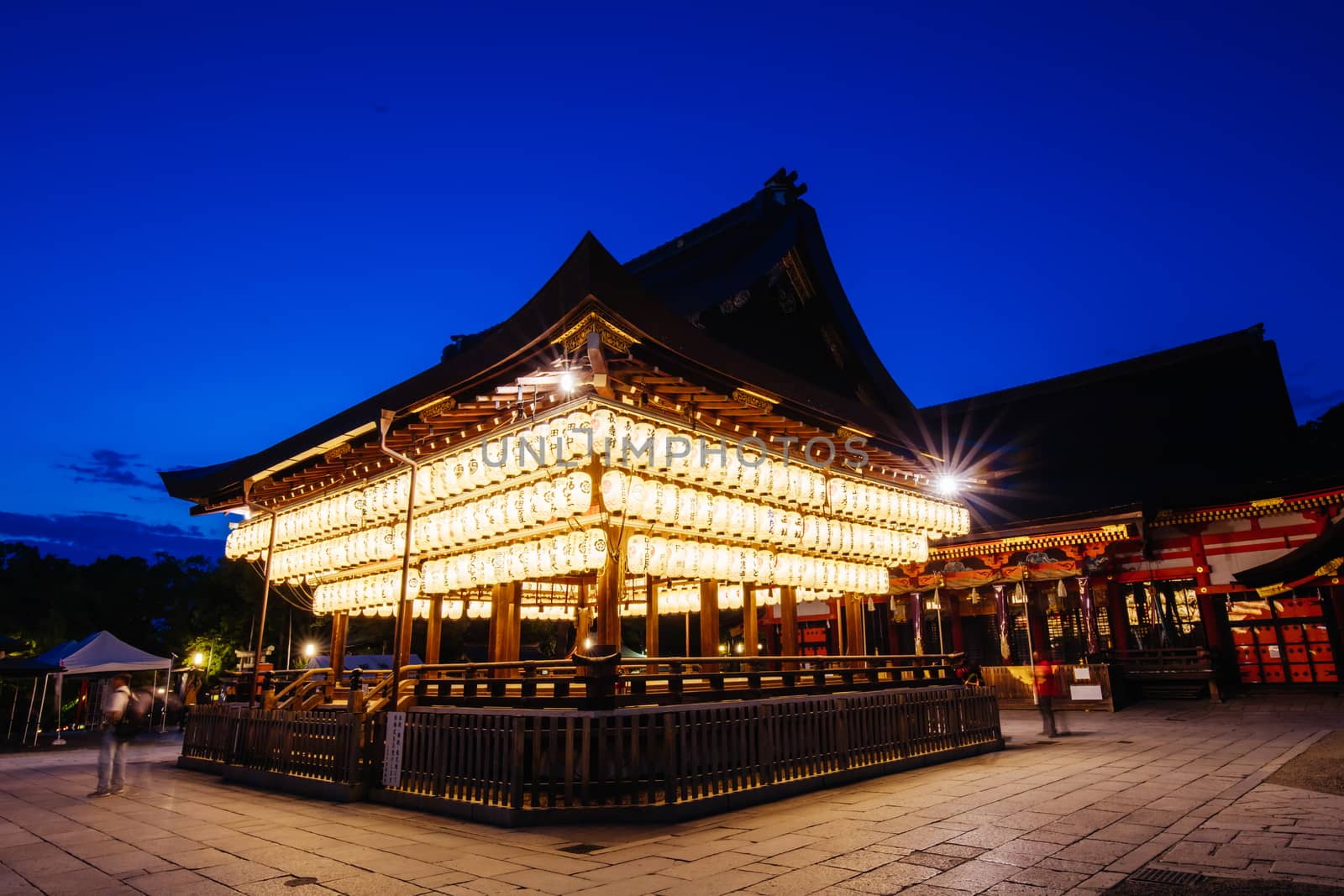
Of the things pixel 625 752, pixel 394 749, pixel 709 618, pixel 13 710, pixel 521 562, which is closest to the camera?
pixel 625 752

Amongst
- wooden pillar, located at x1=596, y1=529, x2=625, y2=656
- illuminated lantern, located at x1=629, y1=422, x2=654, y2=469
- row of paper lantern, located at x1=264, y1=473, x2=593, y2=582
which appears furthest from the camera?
row of paper lantern, located at x1=264, y1=473, x2=593, y2=582

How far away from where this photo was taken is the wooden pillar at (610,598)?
927 cm

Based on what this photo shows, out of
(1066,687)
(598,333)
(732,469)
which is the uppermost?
(598,333)

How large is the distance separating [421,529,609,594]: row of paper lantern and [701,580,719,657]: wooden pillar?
2.69 metres

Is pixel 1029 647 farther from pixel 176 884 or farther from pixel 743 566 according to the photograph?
pixel 176 884

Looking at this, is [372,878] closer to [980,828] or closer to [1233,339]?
[980,828]

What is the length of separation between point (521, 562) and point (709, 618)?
3.50 m

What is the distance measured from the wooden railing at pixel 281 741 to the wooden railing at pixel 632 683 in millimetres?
790

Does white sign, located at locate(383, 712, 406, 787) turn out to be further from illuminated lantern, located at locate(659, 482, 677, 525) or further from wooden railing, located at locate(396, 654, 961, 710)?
illuminated lantern, located at locate(659, 482, 677, 525)

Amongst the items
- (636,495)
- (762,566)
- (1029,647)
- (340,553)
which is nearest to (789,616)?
(762,566)

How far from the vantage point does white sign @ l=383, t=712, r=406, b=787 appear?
8344mm

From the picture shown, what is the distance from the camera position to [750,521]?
11.8 metres

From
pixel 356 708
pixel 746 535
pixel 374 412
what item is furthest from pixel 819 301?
pixel 356 708

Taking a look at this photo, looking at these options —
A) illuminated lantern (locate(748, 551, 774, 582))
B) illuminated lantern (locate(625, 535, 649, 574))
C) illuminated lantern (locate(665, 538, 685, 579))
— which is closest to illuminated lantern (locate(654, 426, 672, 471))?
illuminated lantern (locate(625, 535, 649, 574))
